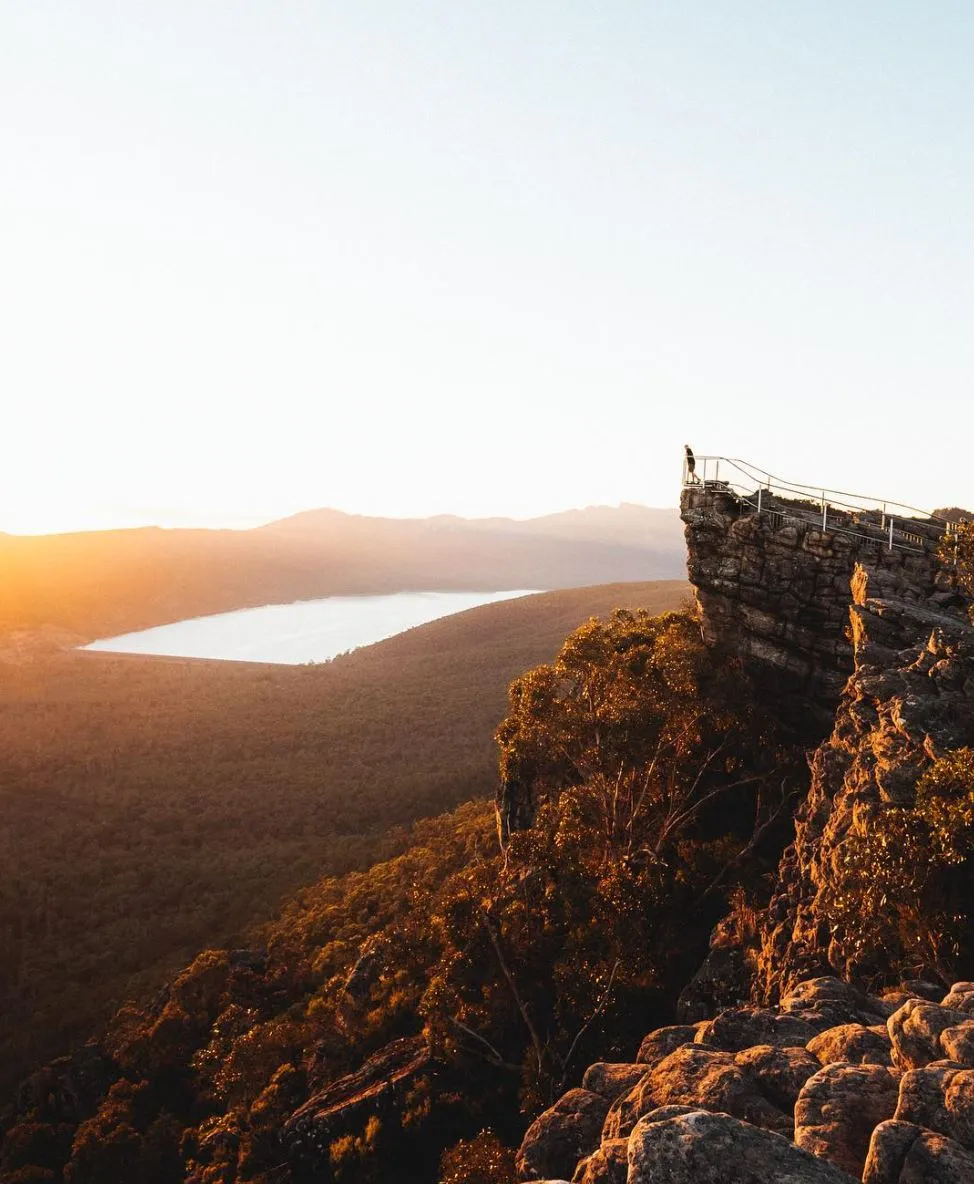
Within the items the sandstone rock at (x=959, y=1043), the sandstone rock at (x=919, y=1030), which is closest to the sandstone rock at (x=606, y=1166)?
the sandstone rock at (x=919, y=1030)

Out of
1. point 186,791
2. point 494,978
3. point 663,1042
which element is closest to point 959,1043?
point 663,1042

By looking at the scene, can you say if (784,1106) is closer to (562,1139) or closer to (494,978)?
(562,1139)

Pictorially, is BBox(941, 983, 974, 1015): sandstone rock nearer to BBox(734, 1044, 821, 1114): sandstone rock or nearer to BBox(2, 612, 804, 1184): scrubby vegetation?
BBox(734, 1044, 821, 1114): sandstone rock

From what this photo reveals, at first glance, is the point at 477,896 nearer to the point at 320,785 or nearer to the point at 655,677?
the point at 655,677

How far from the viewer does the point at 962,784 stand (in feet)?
43.7

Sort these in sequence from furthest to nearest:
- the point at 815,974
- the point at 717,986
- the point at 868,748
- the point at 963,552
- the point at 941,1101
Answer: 1. the point at 963,552
2. the point at 717,986
3. the point at 868,748
4. the point at 815,974
5. the point at 941,1101

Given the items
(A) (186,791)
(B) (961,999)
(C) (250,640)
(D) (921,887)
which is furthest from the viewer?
(C) (250,640)

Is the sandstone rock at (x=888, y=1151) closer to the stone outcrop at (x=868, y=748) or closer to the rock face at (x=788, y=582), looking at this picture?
the stone outcrop at (x=868, y=748)

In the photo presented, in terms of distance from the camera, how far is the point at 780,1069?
377 inches

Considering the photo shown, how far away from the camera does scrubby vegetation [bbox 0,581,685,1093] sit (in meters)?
38.0

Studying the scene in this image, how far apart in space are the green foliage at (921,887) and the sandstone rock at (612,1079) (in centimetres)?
538

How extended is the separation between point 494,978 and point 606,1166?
1257cm

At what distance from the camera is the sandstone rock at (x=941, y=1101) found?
7.64 metres

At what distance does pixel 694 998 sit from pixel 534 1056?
497 cm
